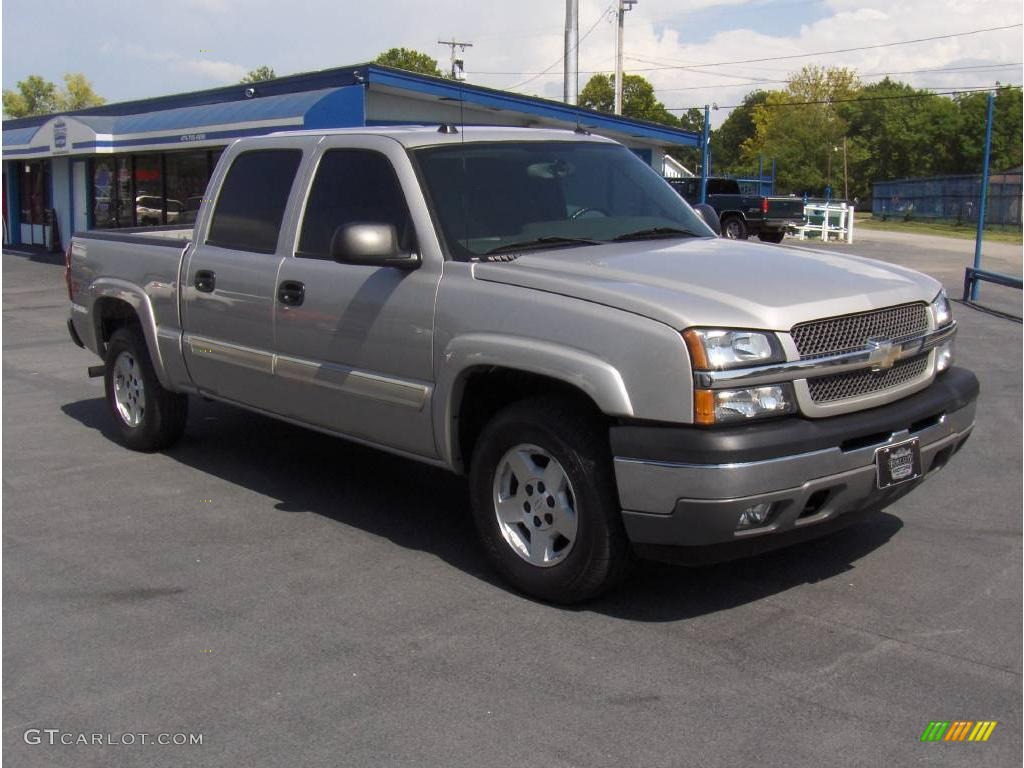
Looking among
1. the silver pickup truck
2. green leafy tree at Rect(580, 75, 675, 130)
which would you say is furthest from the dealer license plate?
green leafy tree at Rect(580, 75, 675, 130)

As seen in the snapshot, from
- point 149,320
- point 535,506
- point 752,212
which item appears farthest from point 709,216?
point 752,212

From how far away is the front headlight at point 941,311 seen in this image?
5.05 m

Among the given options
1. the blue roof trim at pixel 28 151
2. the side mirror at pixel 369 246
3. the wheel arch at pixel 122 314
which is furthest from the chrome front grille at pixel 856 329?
the blue roof trim at pixel 28 151

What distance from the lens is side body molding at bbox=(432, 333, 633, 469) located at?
426 cm

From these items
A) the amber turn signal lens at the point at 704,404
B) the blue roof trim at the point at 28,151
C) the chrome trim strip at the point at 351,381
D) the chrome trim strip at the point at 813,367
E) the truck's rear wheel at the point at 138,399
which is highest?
the blue roof trim at the point at 28,151

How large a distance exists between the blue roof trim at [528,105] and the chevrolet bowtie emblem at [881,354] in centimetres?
1047

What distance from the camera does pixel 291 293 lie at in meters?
5.80

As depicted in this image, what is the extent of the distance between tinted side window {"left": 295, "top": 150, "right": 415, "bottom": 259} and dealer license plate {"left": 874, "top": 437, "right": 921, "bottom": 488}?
7.43 ft

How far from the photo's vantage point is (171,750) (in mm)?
3607

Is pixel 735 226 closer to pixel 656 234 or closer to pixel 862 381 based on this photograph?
pixel 656 234

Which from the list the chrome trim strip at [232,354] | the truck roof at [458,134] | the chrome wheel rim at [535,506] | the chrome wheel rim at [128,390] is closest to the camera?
the chrome wheel rim at [535,506]

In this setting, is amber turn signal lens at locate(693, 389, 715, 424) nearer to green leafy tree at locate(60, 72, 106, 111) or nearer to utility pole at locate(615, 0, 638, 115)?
utility pole at locate(615, 0, 638, 115)

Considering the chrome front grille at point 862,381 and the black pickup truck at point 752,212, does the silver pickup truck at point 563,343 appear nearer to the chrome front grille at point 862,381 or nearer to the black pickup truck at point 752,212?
the chrome front grille at point 862,381

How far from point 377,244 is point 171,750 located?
2.31 m
